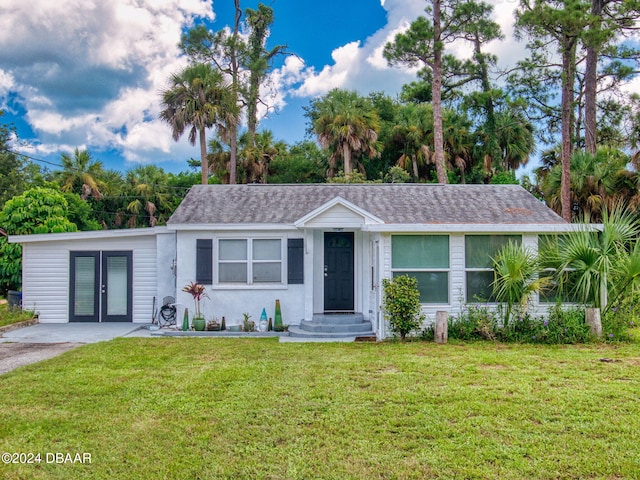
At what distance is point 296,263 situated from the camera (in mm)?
11648

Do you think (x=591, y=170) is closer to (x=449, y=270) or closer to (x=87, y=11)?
(x=449, y=270)

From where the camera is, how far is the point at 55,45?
62.2ft

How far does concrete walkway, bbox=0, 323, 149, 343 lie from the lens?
411 inches

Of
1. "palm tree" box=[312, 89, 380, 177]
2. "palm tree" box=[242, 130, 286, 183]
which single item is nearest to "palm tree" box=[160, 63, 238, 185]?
"palm tree" box=[242, 130, 286, 183]

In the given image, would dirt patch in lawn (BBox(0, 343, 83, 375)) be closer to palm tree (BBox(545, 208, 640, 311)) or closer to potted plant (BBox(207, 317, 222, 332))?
potted plant (BBox(207, 317, 222, 332))

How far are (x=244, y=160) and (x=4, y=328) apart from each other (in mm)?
17880

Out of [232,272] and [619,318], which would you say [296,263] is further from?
[619,318]

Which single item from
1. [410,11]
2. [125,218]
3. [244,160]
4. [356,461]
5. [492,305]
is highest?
[410,11]

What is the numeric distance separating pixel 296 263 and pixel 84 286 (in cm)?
582

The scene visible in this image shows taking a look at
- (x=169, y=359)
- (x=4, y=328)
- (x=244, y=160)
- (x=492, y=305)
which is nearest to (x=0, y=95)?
(x=244, y=160)

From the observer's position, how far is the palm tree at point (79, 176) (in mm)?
27281

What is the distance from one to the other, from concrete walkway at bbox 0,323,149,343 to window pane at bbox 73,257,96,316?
0.49 meters

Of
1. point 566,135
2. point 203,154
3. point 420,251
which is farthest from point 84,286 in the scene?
point 566,135

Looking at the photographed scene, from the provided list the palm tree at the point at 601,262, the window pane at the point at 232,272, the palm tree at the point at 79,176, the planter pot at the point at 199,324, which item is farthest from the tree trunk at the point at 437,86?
the palm tree at the point at 79,176
